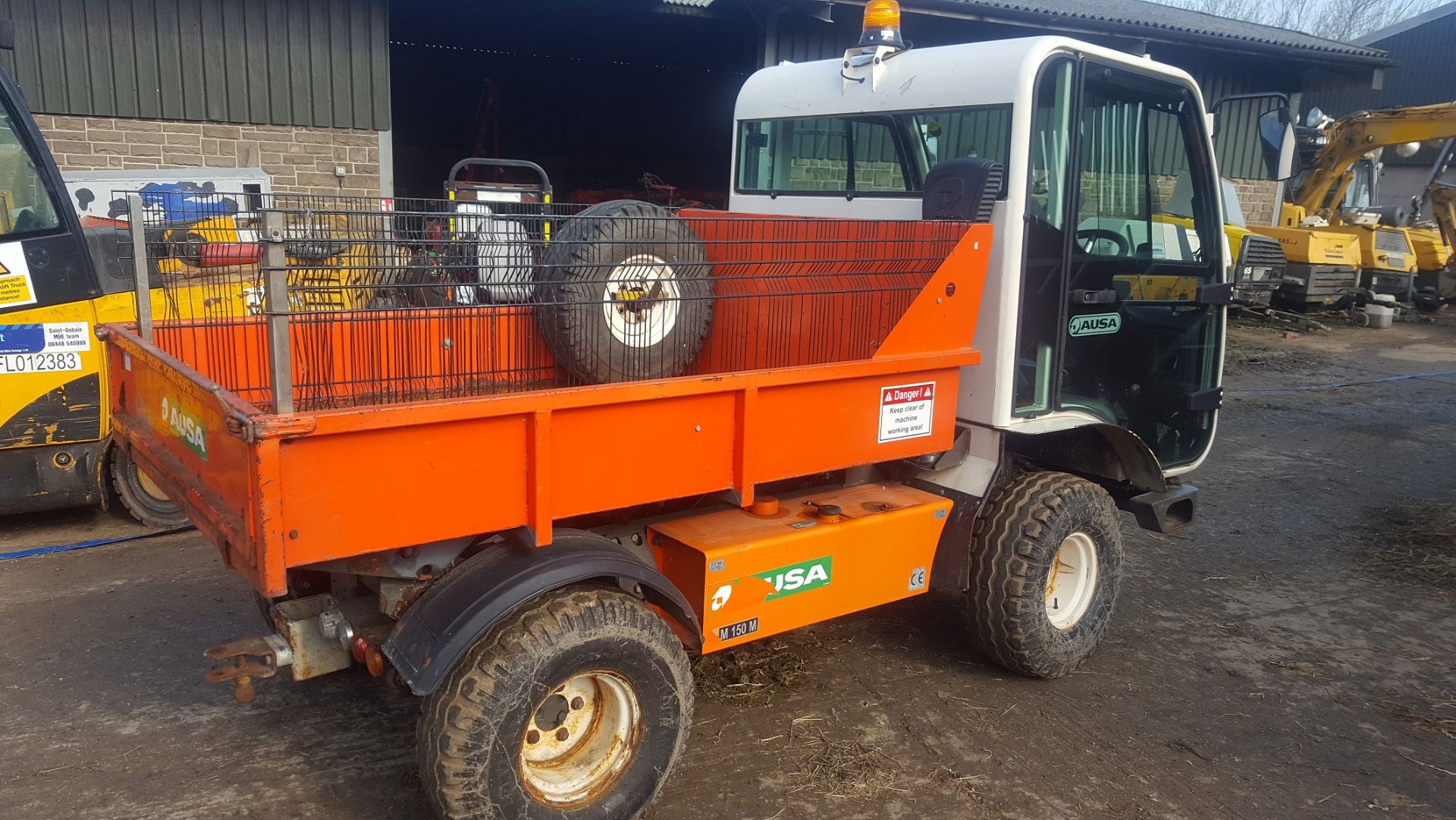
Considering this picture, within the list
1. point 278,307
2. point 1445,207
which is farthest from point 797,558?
point 1445,207

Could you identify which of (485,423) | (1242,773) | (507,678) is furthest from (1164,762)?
(485,423)

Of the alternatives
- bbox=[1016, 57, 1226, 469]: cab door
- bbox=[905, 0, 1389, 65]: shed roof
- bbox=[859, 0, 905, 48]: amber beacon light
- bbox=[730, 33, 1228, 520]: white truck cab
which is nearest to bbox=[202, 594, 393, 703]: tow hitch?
bbox=[730, 33, 1228, 520]: white truck cab

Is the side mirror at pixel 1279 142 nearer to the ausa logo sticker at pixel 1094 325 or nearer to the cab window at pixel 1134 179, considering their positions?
the cab window at pixel 1134 179

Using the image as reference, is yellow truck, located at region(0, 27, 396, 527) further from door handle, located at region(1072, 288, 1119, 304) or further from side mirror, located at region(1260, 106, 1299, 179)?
side mirror, located at region(1260, 106, 1299, 179)

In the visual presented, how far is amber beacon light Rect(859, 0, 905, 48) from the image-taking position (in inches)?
165

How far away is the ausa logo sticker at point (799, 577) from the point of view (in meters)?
3.31

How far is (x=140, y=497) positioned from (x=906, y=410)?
13.8ft

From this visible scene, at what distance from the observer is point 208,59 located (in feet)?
30.1

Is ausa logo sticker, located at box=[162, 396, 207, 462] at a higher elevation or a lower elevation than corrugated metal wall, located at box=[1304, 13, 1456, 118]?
lower

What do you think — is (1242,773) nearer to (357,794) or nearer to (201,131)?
(357,794)

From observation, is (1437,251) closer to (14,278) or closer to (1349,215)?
(1349,215)

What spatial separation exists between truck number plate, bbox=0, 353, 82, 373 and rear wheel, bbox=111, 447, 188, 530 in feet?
1.69

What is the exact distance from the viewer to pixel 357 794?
3.18m

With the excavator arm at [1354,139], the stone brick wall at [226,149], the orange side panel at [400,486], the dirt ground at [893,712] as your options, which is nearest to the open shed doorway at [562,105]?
the stone brick wall at [226,149]
